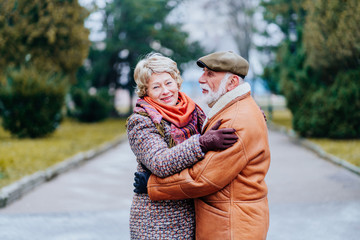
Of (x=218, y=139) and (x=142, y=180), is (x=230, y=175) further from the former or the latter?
(x=142, y=180)

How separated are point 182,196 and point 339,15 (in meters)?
11.5

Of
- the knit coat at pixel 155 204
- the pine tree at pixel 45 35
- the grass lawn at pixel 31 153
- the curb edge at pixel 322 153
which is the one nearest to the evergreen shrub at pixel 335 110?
the curb edge at pixel 322 153

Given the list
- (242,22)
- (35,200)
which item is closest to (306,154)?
(35,200)

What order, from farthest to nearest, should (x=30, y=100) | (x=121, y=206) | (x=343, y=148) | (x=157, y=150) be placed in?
(x=30, y=100) → (x=343, y=148) → (x=121, y=206) → (x=157, y=150)

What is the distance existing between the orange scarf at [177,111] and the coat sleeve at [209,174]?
349mm

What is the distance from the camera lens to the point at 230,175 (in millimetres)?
2324

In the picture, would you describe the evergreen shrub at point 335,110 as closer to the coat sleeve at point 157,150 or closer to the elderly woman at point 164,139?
the elderly woman at point 164,139

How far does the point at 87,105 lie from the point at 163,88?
79.0 ft

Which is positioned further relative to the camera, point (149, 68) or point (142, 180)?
point (149, 68)

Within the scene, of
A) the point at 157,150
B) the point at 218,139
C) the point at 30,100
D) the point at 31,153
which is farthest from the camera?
the point at 30,100

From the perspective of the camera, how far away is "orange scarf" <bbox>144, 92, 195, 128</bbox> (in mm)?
2600

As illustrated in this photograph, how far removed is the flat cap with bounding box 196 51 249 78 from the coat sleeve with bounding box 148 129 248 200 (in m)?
0.41

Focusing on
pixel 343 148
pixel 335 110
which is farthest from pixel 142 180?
pixel 335 110

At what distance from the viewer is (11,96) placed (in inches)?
593
